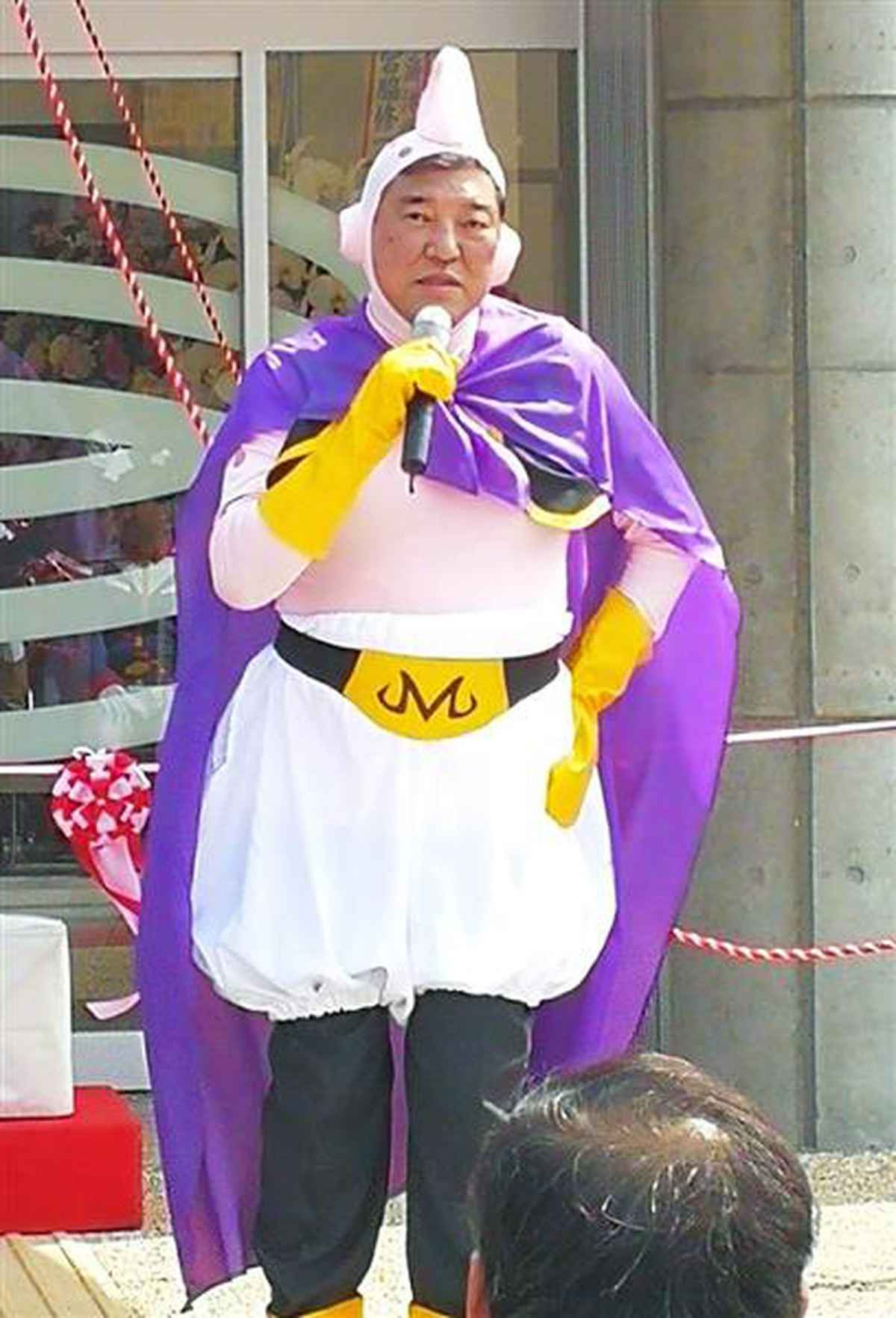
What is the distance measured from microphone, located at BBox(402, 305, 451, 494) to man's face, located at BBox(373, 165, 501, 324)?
36mm

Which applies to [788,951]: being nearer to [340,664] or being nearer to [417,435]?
[340,664]

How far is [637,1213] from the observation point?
1.94 meters

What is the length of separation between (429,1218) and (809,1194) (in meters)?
1.86

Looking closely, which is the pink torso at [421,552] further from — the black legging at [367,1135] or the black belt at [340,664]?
the black legging at [367,1135]

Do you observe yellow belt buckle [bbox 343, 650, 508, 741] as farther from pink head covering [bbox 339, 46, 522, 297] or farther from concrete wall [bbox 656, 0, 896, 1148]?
concrete wall [bbox 656, 0, 896, 1148]

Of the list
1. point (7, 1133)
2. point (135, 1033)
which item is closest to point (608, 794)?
point (7, 1133)

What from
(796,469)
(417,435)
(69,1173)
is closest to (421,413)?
(417,435)

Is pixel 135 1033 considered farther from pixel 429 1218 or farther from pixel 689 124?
pixel 429 1218

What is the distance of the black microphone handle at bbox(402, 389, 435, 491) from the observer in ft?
11.3

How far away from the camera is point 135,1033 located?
6781mm

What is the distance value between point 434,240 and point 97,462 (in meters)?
3.02

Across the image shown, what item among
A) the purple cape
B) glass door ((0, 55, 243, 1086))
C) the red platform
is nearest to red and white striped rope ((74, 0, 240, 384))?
glass door ((0, 55, 243, 1086))

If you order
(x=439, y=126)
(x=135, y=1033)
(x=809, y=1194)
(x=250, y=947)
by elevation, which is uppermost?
(x=439, y=126)

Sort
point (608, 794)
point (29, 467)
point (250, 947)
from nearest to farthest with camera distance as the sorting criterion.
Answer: point (250, 947) → point (608, 794) → point (29, 467)
